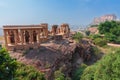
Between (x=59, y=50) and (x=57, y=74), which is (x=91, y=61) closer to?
(x=59, y=50)

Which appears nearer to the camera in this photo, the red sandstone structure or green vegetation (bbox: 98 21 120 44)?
the red sandstone structure

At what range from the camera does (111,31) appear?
45.0 meters

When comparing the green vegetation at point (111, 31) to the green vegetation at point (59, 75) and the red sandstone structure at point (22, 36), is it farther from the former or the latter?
the green vegetation at point (59, 75)

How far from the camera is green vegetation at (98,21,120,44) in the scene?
134 feet

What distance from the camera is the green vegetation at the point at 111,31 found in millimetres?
40888

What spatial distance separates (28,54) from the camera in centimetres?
2261

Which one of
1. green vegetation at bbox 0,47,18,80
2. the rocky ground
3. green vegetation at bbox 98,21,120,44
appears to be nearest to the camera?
green vegetation at bbox 0,47,18,80

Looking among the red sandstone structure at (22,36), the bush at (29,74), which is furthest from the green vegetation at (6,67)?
the red sandstone structure at (22,36)

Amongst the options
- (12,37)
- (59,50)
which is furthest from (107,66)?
(12,37)

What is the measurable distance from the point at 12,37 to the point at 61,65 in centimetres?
604

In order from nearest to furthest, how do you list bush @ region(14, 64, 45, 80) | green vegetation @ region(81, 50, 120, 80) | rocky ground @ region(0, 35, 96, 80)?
green vegetation @ region(81, 50, 120, 80)
bush @ region(14, 64, 45, 80)
rocky ground @ region(0, 35, 96, 80)

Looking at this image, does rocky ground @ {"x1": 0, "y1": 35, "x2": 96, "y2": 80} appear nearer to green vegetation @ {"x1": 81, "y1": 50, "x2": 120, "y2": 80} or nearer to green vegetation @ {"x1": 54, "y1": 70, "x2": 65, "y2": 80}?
green vegetation @ {"x1": 54, "y1": 70, "x2": 65, "y2": 80}

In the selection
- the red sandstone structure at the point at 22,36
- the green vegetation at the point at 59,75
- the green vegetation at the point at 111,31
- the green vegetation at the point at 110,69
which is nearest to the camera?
the green vegetation at the point at 110,69

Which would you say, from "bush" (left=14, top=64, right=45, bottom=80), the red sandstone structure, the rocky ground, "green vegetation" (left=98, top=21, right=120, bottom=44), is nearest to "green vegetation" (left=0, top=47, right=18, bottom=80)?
"bush" (left=14, top=64, right=45, bottom=80)
